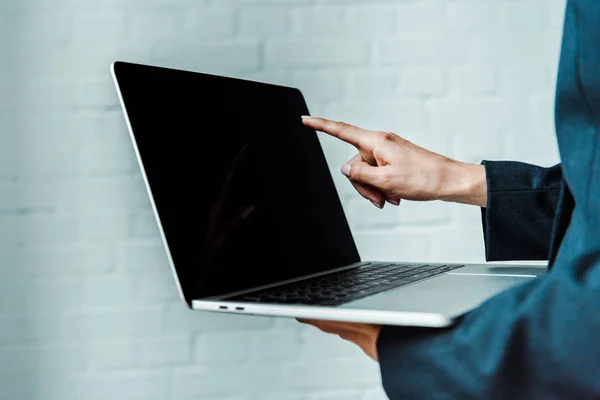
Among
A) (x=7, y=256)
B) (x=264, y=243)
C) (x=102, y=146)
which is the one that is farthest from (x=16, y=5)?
(x=264, y=243)

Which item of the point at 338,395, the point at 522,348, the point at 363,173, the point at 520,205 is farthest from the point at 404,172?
the point at 338,395

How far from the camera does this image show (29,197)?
1321 millimetres

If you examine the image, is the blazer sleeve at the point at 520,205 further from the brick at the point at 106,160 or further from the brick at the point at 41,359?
the brick at the point at 41,359

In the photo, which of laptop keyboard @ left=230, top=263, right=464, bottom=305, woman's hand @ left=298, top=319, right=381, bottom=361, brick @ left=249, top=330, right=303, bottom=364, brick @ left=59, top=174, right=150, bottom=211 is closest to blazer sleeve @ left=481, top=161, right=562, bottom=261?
laptop keyboard @ left=230, top=263, right=464, bottom=305

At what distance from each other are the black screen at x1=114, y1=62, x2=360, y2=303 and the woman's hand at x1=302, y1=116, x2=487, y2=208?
0.29 feet

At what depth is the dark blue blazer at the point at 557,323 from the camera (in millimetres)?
510

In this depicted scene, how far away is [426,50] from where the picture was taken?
1.40m

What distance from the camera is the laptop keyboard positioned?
70 centimetres

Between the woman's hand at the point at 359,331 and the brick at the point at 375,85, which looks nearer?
the woman's hand at the point at 359,331

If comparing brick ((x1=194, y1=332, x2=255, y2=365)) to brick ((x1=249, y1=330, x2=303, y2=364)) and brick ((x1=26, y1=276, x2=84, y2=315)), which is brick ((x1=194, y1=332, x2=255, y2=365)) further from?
brick ((x1=26, y1=276, x2=84, y2=315))

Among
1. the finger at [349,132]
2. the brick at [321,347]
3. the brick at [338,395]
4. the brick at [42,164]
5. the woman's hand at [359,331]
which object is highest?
the finger at [349,132]

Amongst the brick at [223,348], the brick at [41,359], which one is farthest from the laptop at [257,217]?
the brick at [41,359]

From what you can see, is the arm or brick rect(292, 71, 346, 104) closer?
the arm

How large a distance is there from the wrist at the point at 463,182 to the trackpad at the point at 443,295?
0.12m
